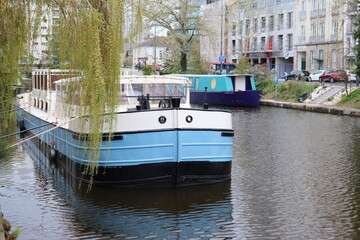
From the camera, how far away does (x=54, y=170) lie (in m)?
19.3

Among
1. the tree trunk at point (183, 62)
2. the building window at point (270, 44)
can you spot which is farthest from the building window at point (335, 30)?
the tree trunk at point (183, 62)

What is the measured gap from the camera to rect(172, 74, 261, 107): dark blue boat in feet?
147

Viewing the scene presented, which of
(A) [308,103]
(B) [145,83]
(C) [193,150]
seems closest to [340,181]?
(C) [193,150]

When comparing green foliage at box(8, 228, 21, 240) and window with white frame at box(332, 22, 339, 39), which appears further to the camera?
window with white frame at box(332, 22, 339, 39)

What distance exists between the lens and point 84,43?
11203 mm

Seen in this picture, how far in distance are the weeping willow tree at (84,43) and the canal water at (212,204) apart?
86.4 inches

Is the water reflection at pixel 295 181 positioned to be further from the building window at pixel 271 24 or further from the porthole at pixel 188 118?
the building window at pixel 271 24

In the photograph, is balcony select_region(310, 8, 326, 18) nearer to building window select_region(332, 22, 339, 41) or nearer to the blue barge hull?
building window select_region(332, 22, 339, 41)

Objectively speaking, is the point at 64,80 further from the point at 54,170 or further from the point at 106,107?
the point at 54,170

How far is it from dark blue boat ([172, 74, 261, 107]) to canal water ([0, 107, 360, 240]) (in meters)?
23.0

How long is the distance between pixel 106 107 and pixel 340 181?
724 cm

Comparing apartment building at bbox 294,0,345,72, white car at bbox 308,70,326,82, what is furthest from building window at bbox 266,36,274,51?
white car at bbox 308,70,326,82

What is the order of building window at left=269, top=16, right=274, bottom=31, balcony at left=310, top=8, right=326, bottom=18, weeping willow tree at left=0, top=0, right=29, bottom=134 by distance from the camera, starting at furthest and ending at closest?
building window at left=269, top=16, right=274, bottom=31, balcony at left=310, top=8, right=326, bottom=18, weeping willow tree at left=0, top=0, right=29, bottom=134

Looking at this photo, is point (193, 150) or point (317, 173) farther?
point (317, 173)
